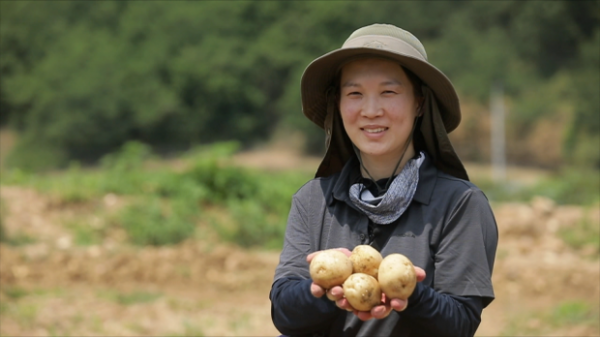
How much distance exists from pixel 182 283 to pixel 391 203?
5.28m

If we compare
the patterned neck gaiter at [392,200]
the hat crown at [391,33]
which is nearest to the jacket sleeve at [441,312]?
the patterned neck gaiter at [392,200]

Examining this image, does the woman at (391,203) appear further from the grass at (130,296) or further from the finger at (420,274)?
the grass at (130,296)

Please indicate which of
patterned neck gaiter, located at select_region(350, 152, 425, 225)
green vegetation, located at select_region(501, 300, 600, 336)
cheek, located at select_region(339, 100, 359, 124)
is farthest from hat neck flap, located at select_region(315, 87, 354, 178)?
green vegetation, located at select_region(501, 300, 600, 336)

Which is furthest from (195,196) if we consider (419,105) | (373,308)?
(373,308)

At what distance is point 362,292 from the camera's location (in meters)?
1.79

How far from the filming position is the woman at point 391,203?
1.98 metres

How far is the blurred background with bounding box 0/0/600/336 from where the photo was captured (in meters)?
8.73

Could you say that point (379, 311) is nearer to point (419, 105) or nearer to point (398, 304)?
point (398, 304)

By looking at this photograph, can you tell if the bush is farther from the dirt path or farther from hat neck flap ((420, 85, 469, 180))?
hat neck flap ((420, 85, 469, 180))

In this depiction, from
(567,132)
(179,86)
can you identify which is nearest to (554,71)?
(567,132)

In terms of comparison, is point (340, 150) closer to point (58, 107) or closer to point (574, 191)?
point (574, 191)

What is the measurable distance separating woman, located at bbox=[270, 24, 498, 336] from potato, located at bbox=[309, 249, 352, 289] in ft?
0.08

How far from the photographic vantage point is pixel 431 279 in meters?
2.04

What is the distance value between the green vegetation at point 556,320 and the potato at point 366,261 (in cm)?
357
